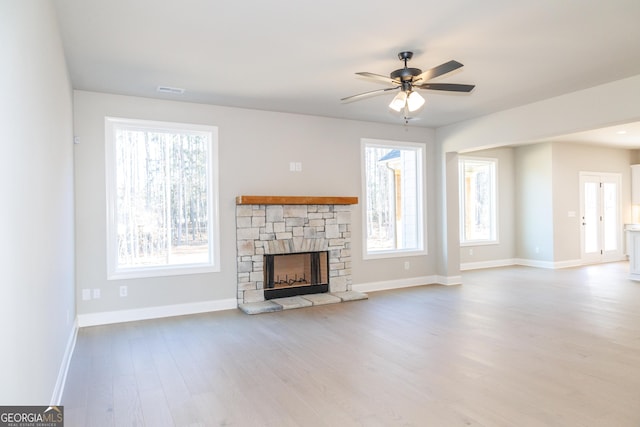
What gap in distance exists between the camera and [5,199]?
1.53m

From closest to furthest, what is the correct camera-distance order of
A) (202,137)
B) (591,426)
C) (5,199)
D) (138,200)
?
1. (5,199)
2. (591,426)
3. (138,200)
4. (202,137)

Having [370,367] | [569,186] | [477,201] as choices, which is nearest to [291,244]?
[370,367]

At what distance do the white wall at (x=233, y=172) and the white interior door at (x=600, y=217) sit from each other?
4609mm

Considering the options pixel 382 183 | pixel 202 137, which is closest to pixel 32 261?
pixel 202 137

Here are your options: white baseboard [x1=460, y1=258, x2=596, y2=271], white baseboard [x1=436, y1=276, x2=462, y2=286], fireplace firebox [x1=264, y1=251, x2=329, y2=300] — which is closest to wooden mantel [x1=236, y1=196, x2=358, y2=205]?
fireplace firebox [x1=264, y1=251, x2=329, y2=300]

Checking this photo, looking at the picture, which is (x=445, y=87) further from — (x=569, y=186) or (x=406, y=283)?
(x=569, y=186)

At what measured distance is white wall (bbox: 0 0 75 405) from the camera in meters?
1.54

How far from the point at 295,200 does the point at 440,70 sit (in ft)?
9.58

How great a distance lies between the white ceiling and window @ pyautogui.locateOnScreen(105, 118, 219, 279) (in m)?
0.54

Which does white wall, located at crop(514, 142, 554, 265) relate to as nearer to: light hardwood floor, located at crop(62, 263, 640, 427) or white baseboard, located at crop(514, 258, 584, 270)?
white baseboard, located at crop(514, 258, 584, 270)

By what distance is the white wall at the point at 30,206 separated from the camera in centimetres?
154

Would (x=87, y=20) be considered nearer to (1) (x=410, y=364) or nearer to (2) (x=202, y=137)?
(2) (x=202, y=137)

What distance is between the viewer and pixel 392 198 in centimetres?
706

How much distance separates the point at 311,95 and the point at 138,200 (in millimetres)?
2528
